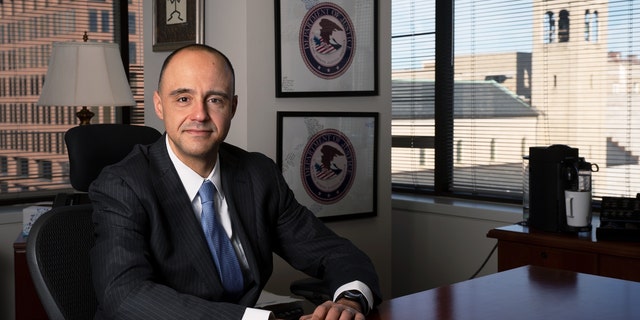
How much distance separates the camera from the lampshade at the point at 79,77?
3.41m

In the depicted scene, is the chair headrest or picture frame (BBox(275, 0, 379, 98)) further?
picture frame (BBox(275, 0, 379, 98))

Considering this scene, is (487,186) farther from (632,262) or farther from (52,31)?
(52,31)

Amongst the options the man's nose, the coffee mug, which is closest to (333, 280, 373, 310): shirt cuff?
the man's nose

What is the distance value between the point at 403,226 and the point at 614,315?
2703 millimetres

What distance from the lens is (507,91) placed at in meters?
4.05

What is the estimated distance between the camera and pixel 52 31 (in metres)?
4.21

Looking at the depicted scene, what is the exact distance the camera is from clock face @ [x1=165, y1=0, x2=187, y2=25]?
358 centimetres

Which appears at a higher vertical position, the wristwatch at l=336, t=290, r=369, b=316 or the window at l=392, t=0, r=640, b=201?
the window at l=392, t=0, r=640, b=201

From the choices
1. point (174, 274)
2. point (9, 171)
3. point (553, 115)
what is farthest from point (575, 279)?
point (9, 171)

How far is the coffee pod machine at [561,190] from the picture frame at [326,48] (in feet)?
3.25

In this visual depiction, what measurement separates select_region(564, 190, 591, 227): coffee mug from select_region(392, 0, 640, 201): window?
2.39 feet

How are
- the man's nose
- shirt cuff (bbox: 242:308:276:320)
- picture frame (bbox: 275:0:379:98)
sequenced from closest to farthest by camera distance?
shirt cuff (bbox: 242:308:276:320) → the man's nose → picture frame (bbox: 275:0:379:98)

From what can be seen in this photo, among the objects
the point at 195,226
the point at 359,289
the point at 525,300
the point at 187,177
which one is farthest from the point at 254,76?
the point at 525,300

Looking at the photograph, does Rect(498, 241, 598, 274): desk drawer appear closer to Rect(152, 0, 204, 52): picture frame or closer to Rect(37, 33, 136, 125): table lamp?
Rect(152, 0, 204, 52): picture frame
